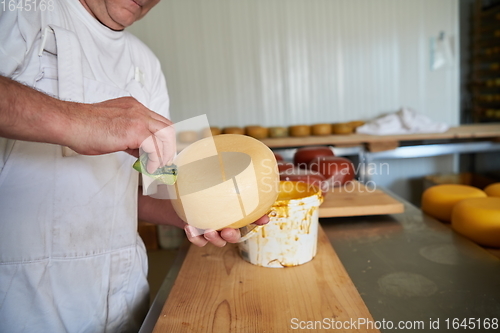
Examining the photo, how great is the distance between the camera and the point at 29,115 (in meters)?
0.58

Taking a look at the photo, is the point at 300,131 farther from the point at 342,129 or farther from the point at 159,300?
the point at 159,300

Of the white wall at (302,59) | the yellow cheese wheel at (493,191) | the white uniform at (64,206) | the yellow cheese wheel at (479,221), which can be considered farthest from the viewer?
the white wall at (302,59)

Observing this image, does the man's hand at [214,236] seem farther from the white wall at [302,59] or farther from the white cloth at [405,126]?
the white wall at [302,59]

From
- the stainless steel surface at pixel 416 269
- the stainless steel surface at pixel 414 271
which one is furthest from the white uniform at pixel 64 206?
the stainless steel surface at pixel 416 269

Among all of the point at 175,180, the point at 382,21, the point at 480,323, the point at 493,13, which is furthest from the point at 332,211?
the point at 493,13

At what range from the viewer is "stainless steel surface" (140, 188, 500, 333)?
0.85m

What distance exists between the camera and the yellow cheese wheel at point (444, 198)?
1.41 meters

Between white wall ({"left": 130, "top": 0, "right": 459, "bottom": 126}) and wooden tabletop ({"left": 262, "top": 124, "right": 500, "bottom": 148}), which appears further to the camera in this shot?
white wall ({"left": 130, "top": 0, "right": 459, "bottom": 126})

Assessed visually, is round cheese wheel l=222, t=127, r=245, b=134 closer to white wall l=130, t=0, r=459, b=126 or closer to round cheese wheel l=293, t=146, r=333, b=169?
white wall l=130, t=0, r=459, b=126

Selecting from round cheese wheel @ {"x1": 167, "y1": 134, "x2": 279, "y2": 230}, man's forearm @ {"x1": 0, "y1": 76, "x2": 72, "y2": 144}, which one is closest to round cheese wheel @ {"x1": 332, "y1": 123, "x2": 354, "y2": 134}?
round cheese wheel @ {"x1": 167, "y1": 134, "x2": 279, "y2": 230}

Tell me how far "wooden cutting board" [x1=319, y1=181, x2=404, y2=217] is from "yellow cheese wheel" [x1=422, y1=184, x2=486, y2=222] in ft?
0.54

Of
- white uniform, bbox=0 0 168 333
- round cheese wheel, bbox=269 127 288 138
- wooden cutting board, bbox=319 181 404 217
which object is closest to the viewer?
white uniform, bbox=0 0 168 333

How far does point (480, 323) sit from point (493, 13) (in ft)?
15.2

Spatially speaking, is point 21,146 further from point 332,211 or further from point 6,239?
point 332,211
